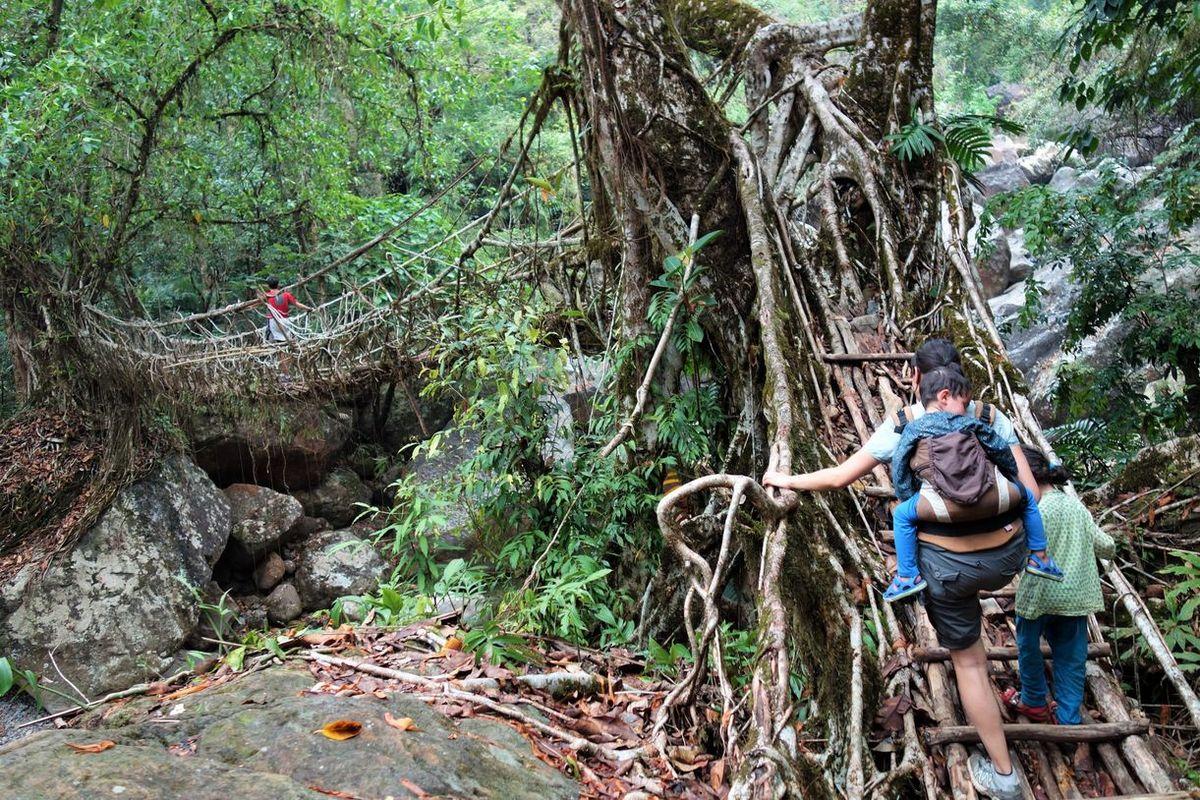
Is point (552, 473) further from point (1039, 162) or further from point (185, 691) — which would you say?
point (1039, 162)

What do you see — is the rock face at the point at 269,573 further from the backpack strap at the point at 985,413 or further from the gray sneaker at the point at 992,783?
the backpack strap at the point at 985,413

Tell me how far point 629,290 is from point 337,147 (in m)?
5.59

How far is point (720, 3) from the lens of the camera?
711 cm

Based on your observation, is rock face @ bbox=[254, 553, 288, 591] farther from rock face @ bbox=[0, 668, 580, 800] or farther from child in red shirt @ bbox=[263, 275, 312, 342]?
rock face @ bbox=[0, 668, 580, 800]

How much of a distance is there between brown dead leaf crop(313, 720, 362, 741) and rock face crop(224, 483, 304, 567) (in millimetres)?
7400

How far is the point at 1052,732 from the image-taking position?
8.42 feet

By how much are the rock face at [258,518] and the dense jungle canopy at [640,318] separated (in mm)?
256

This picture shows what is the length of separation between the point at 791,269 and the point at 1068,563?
2.56m

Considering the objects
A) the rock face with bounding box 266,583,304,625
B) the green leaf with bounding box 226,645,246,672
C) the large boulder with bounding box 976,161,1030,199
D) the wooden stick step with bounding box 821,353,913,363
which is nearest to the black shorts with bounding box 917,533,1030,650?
the wooden stick step with bounding box 821,353,913,363

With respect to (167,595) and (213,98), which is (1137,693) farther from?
(213,98)

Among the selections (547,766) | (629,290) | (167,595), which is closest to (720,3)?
(629,290)

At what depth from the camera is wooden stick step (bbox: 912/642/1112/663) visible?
9.34ft

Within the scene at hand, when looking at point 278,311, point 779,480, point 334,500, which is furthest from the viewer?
point 334,500

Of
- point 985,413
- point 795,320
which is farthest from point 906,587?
point 795,320
